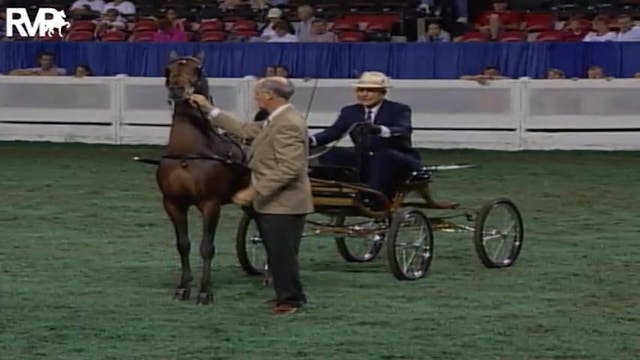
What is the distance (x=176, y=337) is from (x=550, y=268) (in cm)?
407

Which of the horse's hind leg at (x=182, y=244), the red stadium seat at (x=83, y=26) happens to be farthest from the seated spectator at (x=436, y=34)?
the horse's hind leg at (x=182, y=244)

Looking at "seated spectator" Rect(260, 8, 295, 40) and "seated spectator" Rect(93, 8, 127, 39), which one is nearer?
"seated spectator" Rect(260, 8, 295, 40)

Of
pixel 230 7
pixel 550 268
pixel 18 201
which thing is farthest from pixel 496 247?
pixel 230 7

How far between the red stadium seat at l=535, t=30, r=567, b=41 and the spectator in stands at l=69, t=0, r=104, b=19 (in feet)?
28.8

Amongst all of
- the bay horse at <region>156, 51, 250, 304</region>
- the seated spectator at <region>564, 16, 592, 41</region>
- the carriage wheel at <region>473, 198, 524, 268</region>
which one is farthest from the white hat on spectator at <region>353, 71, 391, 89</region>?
the seated spectator at <region>564, 16, 592, 41</region>

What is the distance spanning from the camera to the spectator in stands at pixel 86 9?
30.8 metres

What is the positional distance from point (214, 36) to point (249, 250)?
16051 millimetres

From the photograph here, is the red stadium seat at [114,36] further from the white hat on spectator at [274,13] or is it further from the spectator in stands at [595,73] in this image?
the spectator in stands at [595,73]

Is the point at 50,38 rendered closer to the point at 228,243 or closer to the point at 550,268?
the point at 228,243

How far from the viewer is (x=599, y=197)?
60.8ft

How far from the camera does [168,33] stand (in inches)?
1125

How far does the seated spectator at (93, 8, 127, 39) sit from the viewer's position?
97.2ft

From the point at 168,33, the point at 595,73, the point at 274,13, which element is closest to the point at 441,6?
the point at 274,13

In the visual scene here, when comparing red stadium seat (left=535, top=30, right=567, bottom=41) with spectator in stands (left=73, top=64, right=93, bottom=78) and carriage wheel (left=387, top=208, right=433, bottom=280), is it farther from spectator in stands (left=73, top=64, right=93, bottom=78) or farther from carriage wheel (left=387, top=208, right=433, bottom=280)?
carriage wheel (left=387, top=208, right=433, bottom=280)
